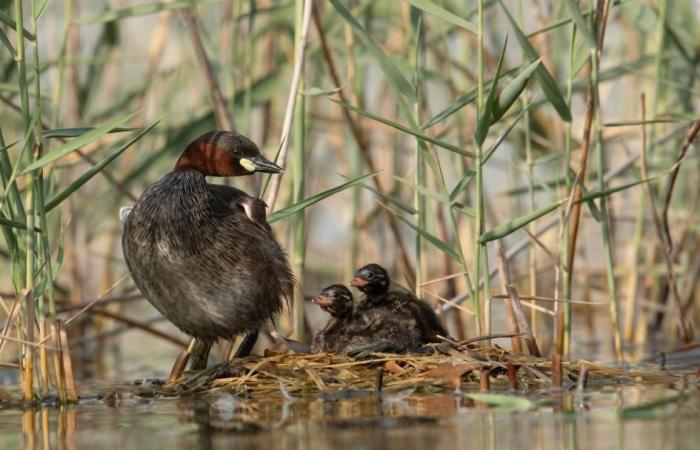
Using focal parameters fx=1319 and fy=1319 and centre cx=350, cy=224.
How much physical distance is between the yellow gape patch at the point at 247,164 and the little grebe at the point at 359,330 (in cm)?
73

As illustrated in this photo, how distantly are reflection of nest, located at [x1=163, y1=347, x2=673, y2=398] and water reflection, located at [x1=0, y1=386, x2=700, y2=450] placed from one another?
114 millimetres

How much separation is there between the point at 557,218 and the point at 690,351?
96 centimetres

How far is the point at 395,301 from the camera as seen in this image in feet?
20.2

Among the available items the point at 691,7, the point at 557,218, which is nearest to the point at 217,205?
the point at 557,218

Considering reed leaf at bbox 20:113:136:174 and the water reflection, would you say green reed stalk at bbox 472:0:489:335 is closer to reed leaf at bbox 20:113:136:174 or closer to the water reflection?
the water reflection

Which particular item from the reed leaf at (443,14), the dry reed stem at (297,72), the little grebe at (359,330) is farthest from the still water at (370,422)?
the reed leaf at (443,14)

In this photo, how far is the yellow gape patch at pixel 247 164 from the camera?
Answer: 5.93 metres

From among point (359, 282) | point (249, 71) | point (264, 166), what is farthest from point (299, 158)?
point (249, 71)

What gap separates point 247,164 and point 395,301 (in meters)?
0.95

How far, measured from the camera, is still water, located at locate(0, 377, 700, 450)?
3.82 m

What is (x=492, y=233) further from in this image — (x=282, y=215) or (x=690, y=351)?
(x=690, y=351)

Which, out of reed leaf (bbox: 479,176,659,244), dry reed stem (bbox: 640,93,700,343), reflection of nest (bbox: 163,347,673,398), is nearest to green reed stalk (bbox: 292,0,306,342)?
reflection of nest (bbox: 163,347,673,398)

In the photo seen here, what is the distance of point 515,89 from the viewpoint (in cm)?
507

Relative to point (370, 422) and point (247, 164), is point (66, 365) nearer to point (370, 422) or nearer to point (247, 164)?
point (247, 164)
